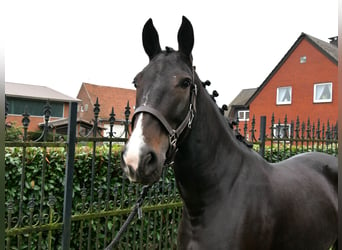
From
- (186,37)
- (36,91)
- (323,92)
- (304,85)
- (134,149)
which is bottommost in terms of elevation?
(134,149)

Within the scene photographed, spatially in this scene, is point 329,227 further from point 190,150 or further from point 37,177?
point 37,177

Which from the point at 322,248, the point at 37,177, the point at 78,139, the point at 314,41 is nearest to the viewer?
the point at 322,248

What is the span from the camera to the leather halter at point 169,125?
66.0 inches

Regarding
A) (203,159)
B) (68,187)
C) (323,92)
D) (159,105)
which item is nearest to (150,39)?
(159,105)

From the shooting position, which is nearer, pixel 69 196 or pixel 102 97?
pixel 69 196

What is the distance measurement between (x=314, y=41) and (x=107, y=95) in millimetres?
31308

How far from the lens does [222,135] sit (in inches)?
85.4

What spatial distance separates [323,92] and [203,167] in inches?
890

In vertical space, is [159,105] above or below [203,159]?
above

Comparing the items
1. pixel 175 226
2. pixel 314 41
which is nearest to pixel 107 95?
pixel 314 41

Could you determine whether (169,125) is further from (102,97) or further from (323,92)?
(102,97)

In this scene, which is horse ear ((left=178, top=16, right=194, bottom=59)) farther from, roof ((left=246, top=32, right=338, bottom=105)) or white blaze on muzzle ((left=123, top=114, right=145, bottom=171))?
roof ((left=246, top=32, right=338, bottom=105))

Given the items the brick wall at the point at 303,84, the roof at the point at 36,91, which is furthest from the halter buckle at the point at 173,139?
the roof at the point at 36,91

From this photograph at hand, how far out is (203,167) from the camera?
6.66ft
